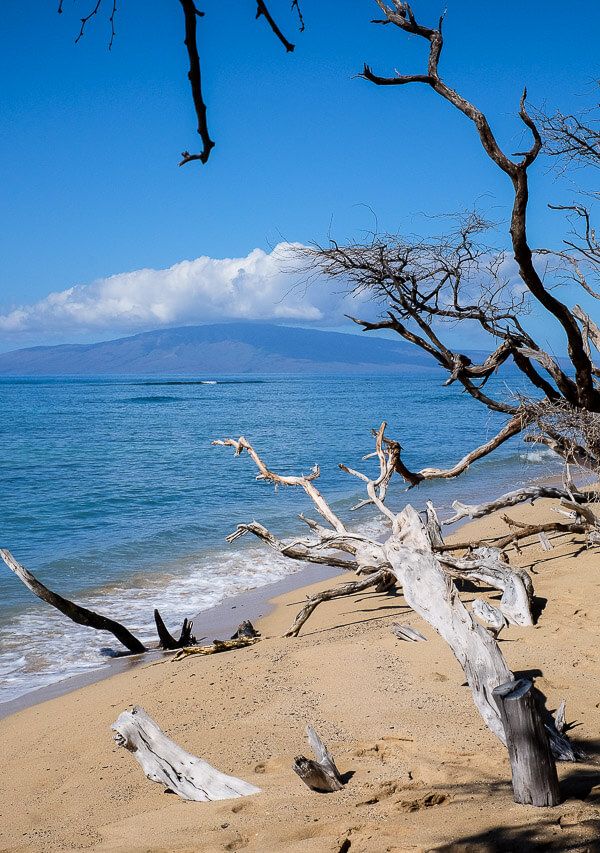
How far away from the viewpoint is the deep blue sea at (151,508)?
9430 mm

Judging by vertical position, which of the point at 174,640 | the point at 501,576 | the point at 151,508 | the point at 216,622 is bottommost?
A: the point at 216,622

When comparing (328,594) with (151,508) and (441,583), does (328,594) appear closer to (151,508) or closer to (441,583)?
(441,583)

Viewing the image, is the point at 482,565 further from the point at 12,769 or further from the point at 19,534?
the point at 19,534

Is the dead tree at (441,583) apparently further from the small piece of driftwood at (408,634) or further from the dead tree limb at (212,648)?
the dead tree limb at (212,648)

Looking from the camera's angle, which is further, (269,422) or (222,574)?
(269,422)

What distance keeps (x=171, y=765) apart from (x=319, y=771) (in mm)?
882

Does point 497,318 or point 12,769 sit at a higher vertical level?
point 497,318

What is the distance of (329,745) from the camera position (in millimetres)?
4559

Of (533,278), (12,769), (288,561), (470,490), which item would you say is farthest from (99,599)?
(470,490)

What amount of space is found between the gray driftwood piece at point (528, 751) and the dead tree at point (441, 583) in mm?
688

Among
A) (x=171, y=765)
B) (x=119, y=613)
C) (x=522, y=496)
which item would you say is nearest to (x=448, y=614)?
(x=171, y=765)

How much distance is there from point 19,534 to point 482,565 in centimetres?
1069

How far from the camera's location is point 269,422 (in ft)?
155

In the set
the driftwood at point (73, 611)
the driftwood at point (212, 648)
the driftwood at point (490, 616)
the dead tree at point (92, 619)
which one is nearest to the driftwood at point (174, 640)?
the dead tree at point (92, 619)
